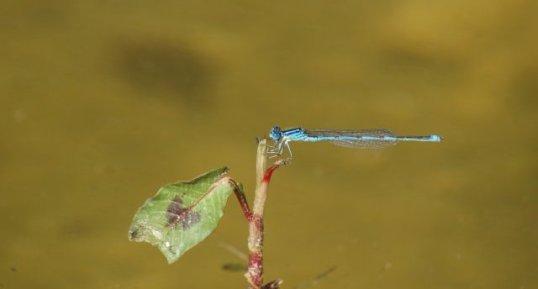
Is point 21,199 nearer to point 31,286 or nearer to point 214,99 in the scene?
point 31,286

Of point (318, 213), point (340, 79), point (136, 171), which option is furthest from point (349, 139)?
point (340, 79)

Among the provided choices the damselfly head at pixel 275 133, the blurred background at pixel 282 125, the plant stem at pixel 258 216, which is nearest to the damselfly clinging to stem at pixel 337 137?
the damselfly head at pixel 275 133

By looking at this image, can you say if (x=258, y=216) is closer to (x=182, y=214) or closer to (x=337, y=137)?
(x=182, y=214)

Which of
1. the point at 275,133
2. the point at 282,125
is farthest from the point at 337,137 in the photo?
the point at 282,125

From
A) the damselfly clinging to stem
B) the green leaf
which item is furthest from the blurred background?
the green leaf

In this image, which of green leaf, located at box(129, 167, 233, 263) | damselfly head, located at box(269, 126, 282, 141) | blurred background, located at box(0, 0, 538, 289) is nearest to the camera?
green leaf, located at box(129, 167, 233, 263)

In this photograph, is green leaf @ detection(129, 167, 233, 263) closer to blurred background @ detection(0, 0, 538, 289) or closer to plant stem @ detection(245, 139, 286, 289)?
plant stem @ detection(245, 139, 286, 289)
